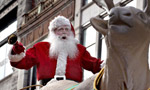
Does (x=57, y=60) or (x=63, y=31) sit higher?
(x=63, y=31)

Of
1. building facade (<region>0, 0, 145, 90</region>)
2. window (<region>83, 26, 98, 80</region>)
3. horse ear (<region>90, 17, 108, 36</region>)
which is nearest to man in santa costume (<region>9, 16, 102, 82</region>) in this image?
horse ear (<region>90, 17, 108, 36</region>)

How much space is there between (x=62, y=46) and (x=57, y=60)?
455 mm

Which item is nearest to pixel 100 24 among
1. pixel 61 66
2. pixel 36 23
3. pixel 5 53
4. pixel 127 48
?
pixel 127 48

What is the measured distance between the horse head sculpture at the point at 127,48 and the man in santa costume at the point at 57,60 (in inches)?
86.7

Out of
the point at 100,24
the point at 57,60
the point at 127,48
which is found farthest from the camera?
the point at 57,60

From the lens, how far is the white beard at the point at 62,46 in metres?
7.16

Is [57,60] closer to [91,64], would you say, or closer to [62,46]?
[62,46]

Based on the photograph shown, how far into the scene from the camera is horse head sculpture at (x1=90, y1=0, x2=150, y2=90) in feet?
14.0

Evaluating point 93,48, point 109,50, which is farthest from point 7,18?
point 109,50

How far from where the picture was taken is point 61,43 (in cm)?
752

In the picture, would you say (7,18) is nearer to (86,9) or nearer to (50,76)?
(86,9)

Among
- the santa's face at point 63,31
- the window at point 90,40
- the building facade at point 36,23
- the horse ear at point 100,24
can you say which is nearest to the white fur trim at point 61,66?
the santa's face at point 63,31

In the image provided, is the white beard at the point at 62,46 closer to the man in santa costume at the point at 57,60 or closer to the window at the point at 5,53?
the man in santa costume at the point at 57,60

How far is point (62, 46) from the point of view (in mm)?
7492
